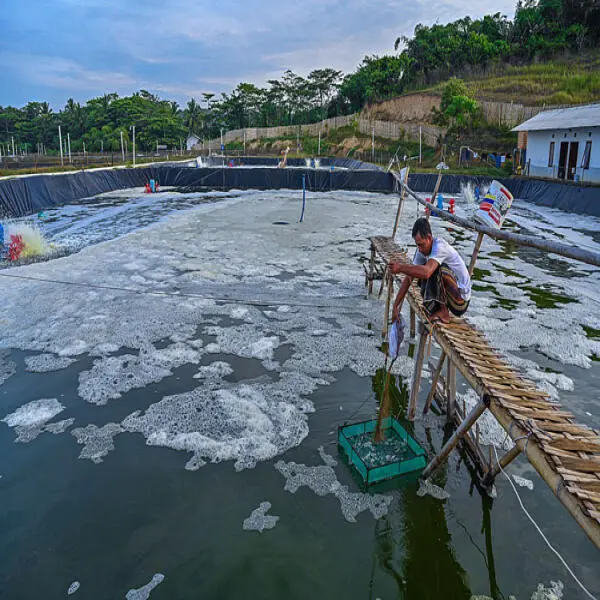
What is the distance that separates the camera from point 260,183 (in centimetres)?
2994

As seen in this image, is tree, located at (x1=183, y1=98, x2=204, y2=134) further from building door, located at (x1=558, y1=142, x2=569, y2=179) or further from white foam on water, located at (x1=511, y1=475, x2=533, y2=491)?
white foam on water, located at (x1=511, y1=475, x2=533, y2=491)

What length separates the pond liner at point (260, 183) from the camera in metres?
20.5

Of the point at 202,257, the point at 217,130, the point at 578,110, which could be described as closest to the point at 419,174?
the point at 578,110

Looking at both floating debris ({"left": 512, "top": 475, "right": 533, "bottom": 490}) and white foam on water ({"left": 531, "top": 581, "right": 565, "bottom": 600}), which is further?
floating debris ({"left": 512, "top": 475, "right": 533, "bottom": 490})

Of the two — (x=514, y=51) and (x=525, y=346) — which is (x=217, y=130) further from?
(x=525, y=346)

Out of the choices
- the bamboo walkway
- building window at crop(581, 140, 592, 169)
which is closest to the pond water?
the bamboo walkway

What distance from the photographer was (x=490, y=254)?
1361cm

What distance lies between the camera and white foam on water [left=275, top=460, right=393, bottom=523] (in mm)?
4234

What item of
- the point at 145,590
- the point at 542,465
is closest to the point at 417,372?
the point at 542,465

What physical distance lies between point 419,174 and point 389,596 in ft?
87.5

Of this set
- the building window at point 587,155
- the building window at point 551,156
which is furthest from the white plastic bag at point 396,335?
the building window at point 551,156

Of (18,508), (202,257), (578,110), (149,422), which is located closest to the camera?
(18,508)

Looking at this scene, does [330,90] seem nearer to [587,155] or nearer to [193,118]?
[193,118]

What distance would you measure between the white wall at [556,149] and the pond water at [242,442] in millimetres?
13313
